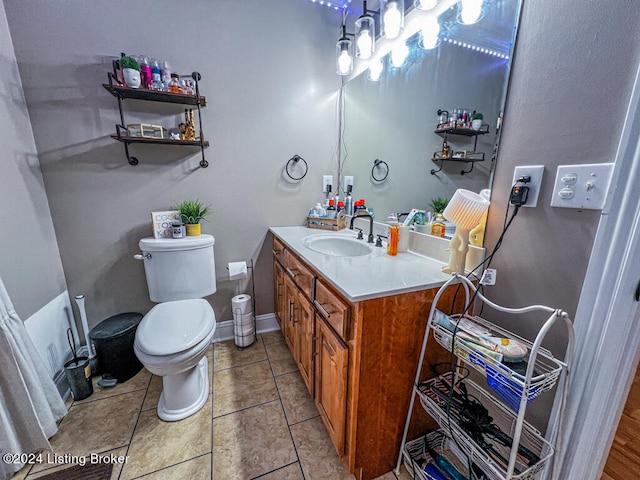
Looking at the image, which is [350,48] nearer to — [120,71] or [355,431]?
[120,71]

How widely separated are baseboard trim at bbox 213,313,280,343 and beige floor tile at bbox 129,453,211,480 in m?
0.91

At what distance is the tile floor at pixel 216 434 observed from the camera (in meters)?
1.09

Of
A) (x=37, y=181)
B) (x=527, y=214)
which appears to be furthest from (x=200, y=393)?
(x=527, y=214)

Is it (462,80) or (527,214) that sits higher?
(462,80)

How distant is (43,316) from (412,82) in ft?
7.86

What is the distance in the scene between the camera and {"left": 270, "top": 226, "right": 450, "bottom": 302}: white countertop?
858 mm

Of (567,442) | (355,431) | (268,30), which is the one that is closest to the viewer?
(567,442)

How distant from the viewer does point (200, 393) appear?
1442 mm

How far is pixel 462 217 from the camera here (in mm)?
967

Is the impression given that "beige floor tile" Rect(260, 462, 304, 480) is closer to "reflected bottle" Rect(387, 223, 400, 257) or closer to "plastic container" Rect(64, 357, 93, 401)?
"reflected bottle" Rect(387, 223, 400, 257)

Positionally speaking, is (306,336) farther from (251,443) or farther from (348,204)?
(348,204)

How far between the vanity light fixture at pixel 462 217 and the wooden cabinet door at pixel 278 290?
41.8 inches

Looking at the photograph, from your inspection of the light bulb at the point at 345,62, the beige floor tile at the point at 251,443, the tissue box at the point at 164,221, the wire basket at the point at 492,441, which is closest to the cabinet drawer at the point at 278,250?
the tissue box at the point at 164,221

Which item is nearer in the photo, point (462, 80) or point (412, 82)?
point (462, 80)
